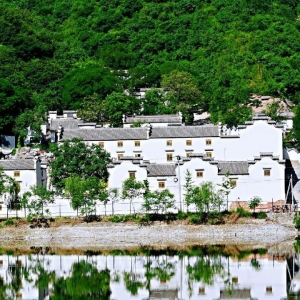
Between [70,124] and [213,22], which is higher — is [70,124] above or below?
below

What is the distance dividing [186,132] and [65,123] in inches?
402

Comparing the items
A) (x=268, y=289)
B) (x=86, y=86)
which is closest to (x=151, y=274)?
(x=268, y=289)

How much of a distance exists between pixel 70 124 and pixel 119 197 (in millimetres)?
17006

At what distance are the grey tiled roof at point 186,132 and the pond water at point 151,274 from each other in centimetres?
1588

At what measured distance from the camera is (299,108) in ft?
273

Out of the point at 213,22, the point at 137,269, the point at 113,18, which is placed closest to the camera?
the point at 137,269

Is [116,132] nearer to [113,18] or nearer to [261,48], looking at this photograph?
[261,48]

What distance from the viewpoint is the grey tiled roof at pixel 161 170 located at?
68625 millimetres

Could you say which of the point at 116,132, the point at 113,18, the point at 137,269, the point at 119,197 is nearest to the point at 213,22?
the point at 113,18

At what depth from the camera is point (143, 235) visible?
64.2 m

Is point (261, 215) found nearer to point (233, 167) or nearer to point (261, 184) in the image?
point (261, 184)

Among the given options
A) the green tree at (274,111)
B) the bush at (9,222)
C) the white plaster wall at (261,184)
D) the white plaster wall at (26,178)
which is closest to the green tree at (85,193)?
the white plaster wall at (26,178)

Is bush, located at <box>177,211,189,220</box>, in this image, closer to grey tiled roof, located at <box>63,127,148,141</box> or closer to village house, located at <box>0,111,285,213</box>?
village house, located at <box>0,111,285,213</box>

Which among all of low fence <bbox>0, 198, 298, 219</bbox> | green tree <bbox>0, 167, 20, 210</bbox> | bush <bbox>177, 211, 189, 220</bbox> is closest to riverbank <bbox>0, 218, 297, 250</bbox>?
bush <bbox>177, 211, 189, 220</bbox>
